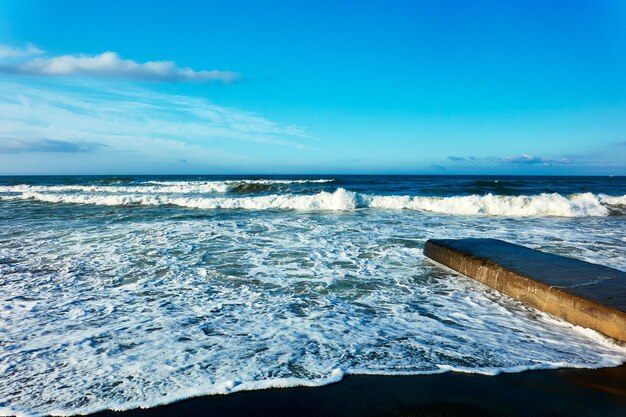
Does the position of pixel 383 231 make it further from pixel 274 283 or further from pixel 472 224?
pixel 274 283

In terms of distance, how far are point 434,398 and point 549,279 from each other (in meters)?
2.53

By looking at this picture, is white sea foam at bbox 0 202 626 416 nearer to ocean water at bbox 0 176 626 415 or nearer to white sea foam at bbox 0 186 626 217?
ocean water at bbox 0 176 626 415

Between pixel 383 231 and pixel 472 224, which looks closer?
pixel 383 231

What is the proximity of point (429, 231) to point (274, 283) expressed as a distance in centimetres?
542

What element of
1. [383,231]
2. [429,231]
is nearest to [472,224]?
[429,231]

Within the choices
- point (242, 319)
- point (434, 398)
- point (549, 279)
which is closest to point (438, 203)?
point (549, 279)

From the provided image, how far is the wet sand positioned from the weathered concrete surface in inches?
31.0

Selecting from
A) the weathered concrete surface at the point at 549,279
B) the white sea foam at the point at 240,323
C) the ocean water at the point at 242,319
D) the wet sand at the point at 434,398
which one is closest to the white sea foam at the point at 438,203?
the ocean water at the point at 242,319

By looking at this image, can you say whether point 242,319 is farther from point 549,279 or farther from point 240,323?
point 549,279

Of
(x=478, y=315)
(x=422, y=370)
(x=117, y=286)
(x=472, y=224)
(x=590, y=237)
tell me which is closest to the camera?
(x=422, y=370)

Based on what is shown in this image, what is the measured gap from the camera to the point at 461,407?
234cm

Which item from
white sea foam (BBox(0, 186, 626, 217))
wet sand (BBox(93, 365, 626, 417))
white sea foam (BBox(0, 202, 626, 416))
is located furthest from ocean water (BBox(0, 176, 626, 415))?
white sea foam (BBox(0, 186, 626, 217))

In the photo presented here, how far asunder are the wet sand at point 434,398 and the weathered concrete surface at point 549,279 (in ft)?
2.58

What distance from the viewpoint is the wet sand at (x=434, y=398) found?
90.8 inches
